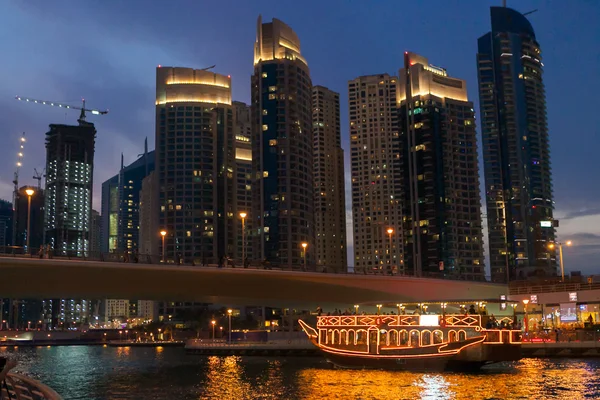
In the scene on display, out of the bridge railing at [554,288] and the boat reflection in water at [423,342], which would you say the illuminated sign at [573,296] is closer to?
the bridge railing at [554,288]

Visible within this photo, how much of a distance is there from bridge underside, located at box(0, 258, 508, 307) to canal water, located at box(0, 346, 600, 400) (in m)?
8.42

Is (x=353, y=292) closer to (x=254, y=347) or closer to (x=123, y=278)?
(x=254, y=347)

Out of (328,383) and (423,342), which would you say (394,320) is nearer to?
(423,342)

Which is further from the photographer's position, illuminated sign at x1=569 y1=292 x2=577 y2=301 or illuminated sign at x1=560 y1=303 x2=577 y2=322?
illuminated sign at x1=560 y1=303 x2=577 y2=322

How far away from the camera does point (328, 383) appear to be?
5322cm

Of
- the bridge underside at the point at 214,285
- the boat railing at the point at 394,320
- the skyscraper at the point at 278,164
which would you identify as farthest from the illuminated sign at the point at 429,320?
the skyscraper at the point at 278,164

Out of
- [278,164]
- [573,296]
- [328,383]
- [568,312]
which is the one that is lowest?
[328,383]

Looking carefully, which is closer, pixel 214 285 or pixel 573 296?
pixel 214 285

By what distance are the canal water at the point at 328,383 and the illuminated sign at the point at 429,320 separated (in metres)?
4.69

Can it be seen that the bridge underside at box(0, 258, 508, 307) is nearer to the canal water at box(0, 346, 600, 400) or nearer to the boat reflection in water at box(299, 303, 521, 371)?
the canal water at box(0, 346, 600, 400)

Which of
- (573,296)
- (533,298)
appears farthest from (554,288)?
(573,296)

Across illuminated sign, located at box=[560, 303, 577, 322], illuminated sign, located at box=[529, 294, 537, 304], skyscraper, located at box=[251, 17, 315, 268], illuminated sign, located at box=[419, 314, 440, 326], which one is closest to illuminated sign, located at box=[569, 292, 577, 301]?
illuminated sign, located at box=[560, 303, 577, 322]

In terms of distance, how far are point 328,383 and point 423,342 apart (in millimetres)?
11544

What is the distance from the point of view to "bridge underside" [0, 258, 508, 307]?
57.9m
